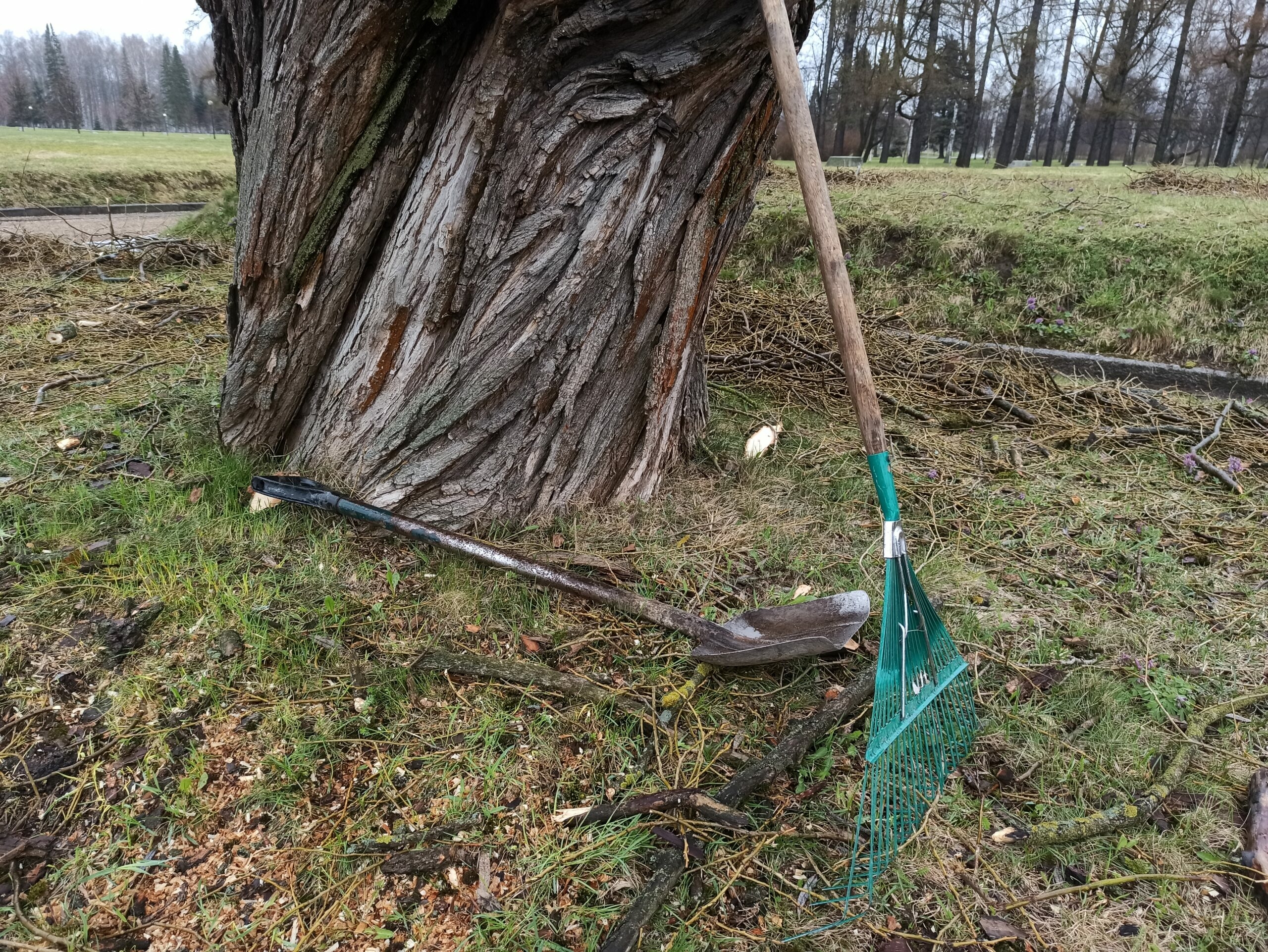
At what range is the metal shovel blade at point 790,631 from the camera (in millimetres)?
1982

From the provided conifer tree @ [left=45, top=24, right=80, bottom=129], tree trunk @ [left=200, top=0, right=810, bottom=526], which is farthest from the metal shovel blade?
conifer tree @ [left=45, top=24, right=80, bottom=129]

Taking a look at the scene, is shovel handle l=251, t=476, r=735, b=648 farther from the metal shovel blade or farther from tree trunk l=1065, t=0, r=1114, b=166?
tree trunk l=1065, t=0, r=1114, b=166

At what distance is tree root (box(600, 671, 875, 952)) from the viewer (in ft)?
4.51

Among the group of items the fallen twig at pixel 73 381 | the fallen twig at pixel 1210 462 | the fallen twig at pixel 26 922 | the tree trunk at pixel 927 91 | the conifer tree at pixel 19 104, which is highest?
the conifer tree at pixel 19 104

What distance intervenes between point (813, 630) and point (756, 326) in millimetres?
3007

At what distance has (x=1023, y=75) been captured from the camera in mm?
20375

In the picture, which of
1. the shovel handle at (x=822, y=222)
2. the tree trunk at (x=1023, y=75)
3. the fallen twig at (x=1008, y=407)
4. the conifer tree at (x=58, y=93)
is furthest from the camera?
the conifer tree at (x=58, y=93)

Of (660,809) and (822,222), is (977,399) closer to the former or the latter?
(822,222)

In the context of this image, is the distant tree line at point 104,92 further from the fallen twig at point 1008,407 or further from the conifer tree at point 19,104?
the fallen twig at point 1008,407

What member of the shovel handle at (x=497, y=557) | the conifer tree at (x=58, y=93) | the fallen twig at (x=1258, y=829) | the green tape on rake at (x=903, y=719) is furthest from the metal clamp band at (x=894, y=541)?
the conifer tree at (x=58, y=93)

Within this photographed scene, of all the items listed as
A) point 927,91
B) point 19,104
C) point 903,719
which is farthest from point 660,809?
point 19,104

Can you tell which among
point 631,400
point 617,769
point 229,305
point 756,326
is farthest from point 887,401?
point 229,305

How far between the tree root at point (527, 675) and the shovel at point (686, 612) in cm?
27

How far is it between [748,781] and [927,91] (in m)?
22.6
